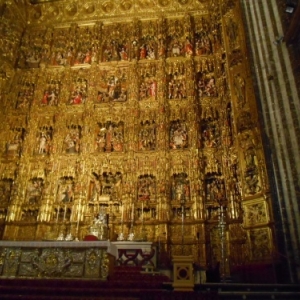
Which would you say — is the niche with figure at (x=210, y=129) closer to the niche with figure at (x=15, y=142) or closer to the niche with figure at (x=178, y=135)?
the niche with figure at (x=178, y=135)

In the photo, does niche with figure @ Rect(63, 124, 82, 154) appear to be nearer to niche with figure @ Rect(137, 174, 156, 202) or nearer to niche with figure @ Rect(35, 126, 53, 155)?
niche with figure @ Rect(35, 126, 53, 155)

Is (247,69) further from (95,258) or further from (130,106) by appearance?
(95,258)

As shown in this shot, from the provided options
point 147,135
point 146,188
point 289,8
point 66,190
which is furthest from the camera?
point 147,135

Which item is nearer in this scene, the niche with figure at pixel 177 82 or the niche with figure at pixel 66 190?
the niche with figure at pixel 66 190

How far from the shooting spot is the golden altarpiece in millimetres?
10922

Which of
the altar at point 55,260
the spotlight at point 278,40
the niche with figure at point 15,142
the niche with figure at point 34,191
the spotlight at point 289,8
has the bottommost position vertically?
the altar at point 55,260

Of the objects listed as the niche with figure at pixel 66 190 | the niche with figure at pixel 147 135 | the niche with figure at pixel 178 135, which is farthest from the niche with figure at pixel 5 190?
the niche with figure at pixel 178 135

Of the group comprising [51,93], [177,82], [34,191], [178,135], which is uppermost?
[177,82]

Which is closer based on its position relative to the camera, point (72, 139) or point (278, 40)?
point (278, 40)

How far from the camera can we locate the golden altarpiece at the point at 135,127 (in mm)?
10922

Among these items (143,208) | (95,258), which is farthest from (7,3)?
(95,258)

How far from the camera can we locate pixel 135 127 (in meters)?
13.1

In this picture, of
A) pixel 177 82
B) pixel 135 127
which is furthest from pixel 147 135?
pixel 177 82

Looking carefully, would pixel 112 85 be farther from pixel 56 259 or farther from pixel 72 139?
pixel 56 259
